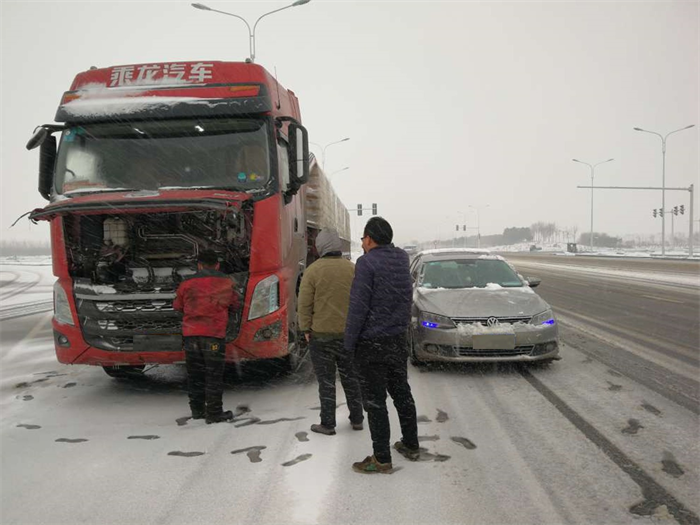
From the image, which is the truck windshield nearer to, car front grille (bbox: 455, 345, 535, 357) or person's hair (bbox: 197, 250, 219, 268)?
person's hair (bbox: 197, 250, 219, 268)

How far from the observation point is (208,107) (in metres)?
5.43

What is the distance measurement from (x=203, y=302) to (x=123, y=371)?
2.39 metres

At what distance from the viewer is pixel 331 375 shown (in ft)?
14.6

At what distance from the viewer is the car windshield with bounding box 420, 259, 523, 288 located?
7.36m

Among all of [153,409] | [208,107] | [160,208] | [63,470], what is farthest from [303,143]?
[63,470]

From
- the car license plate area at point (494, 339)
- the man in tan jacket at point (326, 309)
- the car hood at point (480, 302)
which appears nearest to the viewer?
the man in tan jacket at point (326, 309)

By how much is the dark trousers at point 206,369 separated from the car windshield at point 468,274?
346 centimetres

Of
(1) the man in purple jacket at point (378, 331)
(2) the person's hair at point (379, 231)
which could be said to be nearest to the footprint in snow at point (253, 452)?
(1) the man in purple jacket at point (378, 331)

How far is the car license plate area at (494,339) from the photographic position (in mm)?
5961

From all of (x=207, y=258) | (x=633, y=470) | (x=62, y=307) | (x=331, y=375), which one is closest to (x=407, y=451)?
(x=331, y=375)

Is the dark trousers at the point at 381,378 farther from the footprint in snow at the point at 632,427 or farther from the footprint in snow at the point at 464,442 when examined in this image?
the footprint in snow at the point at 632,427

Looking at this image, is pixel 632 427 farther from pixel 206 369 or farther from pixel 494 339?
pixel 206 369

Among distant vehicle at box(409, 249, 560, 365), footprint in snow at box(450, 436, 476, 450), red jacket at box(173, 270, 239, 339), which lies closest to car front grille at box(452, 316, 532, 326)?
distant vehicle at box(409, 249, 560, 365)

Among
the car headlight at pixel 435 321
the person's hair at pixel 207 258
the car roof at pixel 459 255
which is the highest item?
the person's hair at pixel 207 258
